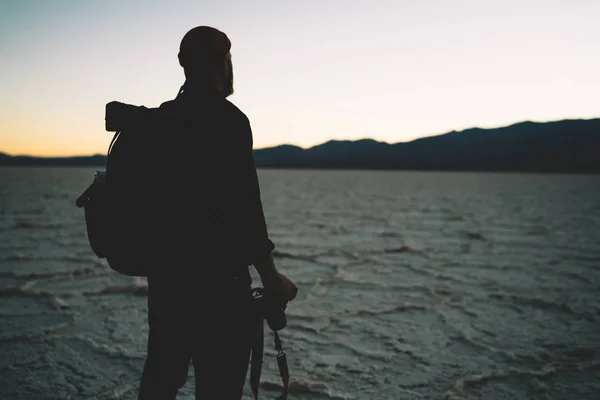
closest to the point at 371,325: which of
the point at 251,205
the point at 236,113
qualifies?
the point at 251,205

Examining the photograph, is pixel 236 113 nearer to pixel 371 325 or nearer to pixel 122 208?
pixel 122 208

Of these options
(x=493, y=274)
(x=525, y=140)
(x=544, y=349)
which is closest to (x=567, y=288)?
(x=493, y=274)

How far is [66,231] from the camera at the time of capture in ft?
32.4

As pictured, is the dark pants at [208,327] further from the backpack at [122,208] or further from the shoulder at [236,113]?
the shoulder at [236,113]

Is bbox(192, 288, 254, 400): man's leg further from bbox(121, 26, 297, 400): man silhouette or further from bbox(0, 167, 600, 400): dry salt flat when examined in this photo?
bbox(0, 167, 600, 400): dry salt flat

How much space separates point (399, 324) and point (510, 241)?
6.34 metres

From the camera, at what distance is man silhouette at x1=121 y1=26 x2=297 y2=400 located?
4.18 feet

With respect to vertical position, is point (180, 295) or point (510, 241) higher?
point (180, 295)

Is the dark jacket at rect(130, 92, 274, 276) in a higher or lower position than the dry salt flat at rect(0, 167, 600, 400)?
higher

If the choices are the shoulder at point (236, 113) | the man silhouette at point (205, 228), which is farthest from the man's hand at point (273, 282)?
the shoulder at point (236, 113)

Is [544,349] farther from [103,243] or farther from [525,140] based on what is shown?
[525,140]

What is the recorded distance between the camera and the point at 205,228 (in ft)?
4.20

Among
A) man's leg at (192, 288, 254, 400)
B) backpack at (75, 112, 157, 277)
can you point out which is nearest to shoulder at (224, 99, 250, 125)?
backpack at (75, 112, 157, 277)

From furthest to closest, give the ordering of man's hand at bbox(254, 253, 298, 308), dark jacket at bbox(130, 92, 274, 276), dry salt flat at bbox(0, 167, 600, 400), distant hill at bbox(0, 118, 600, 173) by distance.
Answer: distant hill at bbox(0, 118, 600, 173) < dry salt flat at bbox(0, 167, 600, 400) < man's hand at bbox(254, 253, 298, 308) < dark jacket at bbox(130, 92, 274, 276)
